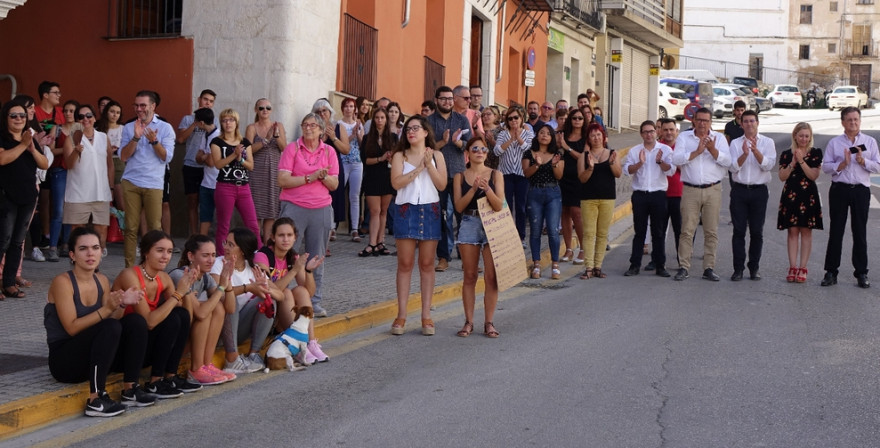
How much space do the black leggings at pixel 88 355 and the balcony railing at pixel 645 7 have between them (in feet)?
97.5

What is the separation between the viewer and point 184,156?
1423cm

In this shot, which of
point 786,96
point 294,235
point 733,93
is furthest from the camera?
point 786,96

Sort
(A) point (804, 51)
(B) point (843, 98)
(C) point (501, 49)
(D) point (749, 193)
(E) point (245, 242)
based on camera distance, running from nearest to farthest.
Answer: (E) point (245, 242) < (D) point (749, 193) < (C) point (501, 49) < (B) point (843, 98) < (A) point (804, 51)

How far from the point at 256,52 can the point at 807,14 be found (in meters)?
69.3

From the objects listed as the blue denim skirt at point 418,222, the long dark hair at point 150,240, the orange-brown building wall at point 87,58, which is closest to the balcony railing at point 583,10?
the orange-brown building wall at point 87,58

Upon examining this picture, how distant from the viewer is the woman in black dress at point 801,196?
12.8m

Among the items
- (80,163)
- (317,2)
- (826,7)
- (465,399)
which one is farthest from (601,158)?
(826,7)

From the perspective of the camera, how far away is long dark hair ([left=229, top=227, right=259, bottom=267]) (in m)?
7.99

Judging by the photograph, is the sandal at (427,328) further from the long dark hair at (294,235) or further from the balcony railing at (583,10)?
the balcony railing at (583,10)

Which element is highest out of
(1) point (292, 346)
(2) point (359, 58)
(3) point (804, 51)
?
(3) point (804, 51)

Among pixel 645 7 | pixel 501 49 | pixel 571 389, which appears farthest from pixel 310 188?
pixel 645 7

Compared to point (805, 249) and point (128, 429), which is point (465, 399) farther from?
point (805, 249)

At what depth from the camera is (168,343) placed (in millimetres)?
→ 7133

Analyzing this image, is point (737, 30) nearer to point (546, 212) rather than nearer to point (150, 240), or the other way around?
point (546, 212)
